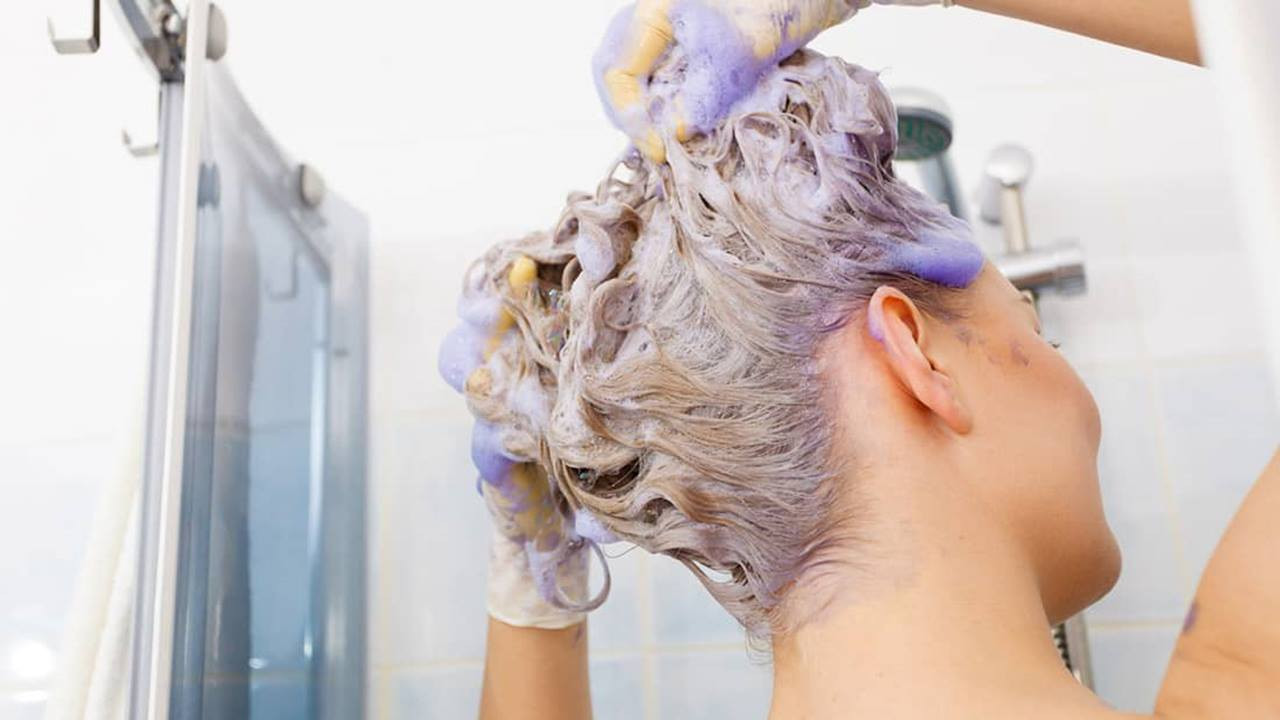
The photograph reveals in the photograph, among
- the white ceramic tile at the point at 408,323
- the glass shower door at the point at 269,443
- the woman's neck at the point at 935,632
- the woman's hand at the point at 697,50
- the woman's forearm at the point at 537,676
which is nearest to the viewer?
the woman's neck at the point at 935,632

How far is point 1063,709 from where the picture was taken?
0.67 m

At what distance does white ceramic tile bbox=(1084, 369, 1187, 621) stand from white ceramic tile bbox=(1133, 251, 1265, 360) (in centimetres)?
6

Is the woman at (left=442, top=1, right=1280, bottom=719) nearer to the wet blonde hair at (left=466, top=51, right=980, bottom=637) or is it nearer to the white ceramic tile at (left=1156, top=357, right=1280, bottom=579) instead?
the wet blonde hair at (left=466, top=51, right=980, bottom=637)

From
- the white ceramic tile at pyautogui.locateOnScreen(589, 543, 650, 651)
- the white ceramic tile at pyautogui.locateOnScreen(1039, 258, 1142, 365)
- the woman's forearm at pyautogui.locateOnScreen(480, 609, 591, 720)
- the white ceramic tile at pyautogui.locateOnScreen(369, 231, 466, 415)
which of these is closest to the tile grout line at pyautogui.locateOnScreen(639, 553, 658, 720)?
the white ceramic tile at pyautogui.locateOnScreen(589, 543, 650, 651)

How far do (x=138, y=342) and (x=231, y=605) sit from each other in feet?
1.45

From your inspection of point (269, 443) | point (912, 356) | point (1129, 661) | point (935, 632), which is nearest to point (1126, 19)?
point (912, 356)

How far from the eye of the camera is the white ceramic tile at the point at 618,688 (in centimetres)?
122

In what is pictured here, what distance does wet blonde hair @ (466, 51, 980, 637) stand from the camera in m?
0.76

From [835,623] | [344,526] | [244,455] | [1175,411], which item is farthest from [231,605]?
[1175,411]

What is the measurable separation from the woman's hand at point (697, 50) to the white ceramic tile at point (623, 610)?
1.78 feet

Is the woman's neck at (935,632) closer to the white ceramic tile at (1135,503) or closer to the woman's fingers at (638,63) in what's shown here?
the woman's fingers at (638,63)

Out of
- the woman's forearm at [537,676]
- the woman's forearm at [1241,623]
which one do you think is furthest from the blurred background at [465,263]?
the woman's forearm at [1241,623]

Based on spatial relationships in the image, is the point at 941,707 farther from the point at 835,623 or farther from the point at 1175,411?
the point at 1175,411

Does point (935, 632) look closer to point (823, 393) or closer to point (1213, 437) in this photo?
point (823, 393)
